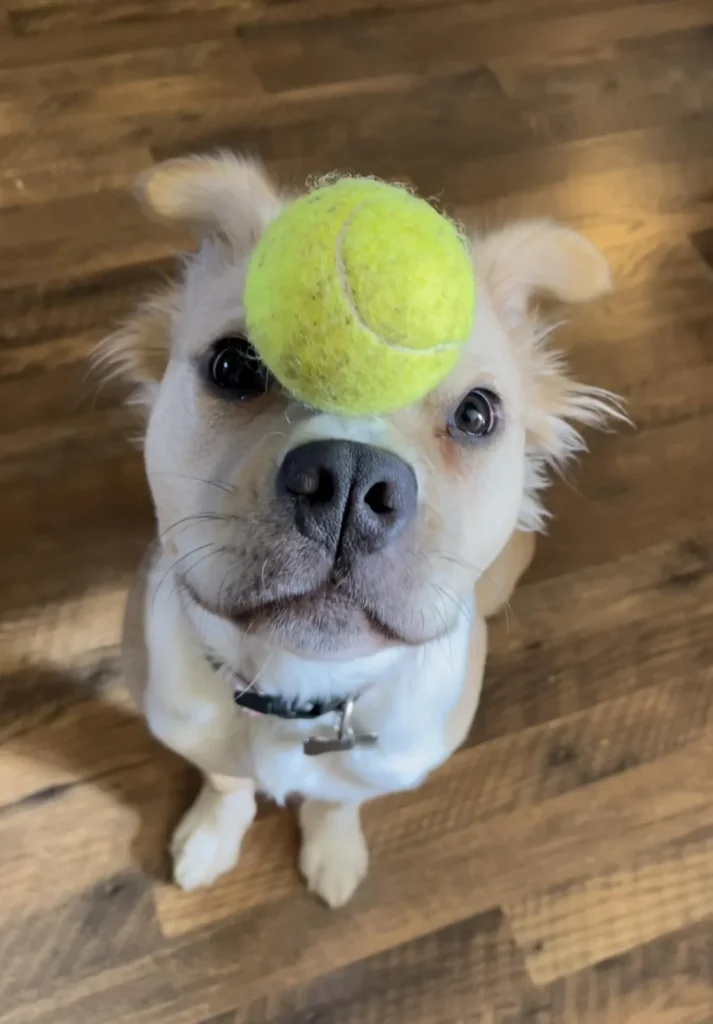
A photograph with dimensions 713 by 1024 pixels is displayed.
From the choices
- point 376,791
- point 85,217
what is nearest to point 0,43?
point 85,217

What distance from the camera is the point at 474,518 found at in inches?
40.6

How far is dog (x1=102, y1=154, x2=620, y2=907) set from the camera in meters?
0.86

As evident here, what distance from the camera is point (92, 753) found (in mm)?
1606

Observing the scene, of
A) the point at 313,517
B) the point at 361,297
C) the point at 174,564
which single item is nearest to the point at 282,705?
the point at 174,564

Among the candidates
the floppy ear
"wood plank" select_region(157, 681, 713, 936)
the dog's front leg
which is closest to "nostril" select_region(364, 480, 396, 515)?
the floppy ear

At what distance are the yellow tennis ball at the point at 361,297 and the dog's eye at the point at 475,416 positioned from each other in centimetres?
16

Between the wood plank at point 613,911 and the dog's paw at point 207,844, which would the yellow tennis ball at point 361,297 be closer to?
the dog's paw at point 207,844

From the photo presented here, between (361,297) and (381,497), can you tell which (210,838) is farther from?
(361,297)

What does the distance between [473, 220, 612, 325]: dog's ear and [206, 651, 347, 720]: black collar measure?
47 cm

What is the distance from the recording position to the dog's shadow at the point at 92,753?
1.57 m

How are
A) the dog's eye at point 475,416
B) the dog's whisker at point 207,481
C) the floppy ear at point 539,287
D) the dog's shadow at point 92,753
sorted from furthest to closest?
the dog's shadow at point 92,753 < the floppy ear at point 539,287 < the dog's eye at point 475,416 < the dog's whisker at point 207,481

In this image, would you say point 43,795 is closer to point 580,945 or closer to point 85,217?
point 580,945

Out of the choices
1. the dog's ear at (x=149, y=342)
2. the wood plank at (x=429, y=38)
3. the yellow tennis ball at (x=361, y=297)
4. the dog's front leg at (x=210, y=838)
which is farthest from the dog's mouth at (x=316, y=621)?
the wood plank at (x=429, y=38)

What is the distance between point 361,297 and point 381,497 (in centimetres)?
15
